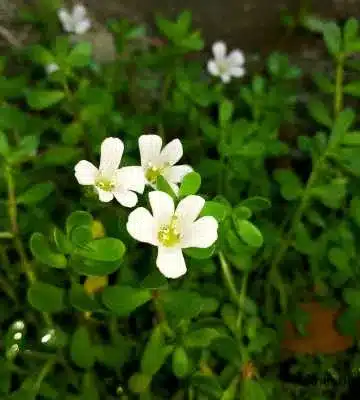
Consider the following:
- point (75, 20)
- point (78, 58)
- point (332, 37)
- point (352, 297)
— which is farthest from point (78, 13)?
point (352, 297)

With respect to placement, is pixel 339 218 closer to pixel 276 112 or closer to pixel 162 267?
pixel 276 112

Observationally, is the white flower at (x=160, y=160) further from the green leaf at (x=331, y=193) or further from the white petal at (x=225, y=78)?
the white petal at (x=225, y=78)

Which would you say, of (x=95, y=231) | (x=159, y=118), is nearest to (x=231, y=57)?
(x=159, y=118)

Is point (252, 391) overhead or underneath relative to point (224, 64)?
underneath

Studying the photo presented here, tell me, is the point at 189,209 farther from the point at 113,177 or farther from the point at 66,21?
the point at 66,21

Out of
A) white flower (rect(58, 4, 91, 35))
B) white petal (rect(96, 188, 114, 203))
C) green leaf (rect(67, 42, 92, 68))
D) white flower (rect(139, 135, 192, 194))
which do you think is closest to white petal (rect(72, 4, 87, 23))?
white flower (rect(58, 4, 91, 35))

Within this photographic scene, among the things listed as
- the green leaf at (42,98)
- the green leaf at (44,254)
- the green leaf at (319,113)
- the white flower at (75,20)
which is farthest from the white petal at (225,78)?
the green leaf at (44,254)
